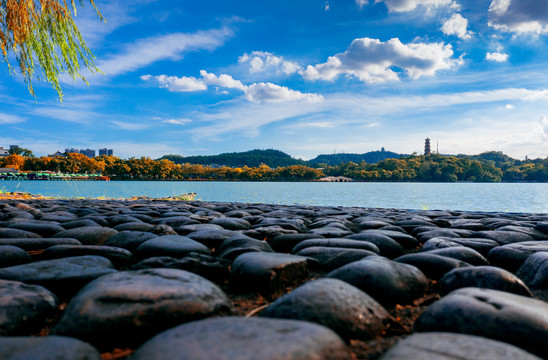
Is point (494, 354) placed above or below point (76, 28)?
below

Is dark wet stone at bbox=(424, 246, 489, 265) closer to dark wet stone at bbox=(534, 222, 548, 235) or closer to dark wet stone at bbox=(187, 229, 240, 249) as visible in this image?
dark wet stone at bbox=(187, 229, 240, 249)

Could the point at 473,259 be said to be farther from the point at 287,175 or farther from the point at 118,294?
the point at 287,175

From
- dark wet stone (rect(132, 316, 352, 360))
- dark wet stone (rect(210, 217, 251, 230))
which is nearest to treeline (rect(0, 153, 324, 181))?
dark wet stone (rect(210, 217, 251, 230))

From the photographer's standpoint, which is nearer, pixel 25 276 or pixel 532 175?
pixel 25 276

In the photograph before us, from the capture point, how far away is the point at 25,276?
1.38 metres

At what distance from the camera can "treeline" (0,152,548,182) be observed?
55.9 metres

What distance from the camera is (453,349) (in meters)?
0.81

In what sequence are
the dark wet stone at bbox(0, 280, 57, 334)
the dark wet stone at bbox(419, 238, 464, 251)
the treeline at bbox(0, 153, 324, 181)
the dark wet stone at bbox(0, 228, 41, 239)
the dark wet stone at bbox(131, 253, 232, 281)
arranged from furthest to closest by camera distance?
the treeline at bbox(0, 153, 324, 181)
the dark wet stone at bbox(0, 228, 41, 239)
the dark wet stone at bbox(419, 238, 464, 251)
the dark wet stone at bbox(131, 253, 232, 281)
the dark wet stone at bbox(0, 280, 57, 334)

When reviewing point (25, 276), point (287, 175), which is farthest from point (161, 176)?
point (25, 276)

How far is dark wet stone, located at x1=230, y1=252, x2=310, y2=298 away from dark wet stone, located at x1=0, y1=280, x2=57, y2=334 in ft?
2.35

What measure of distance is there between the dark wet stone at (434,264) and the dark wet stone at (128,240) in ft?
5.36

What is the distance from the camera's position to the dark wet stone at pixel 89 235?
7.54ft

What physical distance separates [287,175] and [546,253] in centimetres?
6326

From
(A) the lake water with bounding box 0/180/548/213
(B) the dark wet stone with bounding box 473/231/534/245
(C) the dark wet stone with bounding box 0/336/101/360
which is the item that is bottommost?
(A) the lake water with bounding box 0/180/548/213
